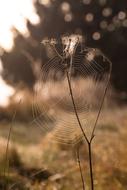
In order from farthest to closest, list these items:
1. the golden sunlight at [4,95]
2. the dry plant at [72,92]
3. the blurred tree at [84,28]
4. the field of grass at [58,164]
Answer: the blurred tree at [84,28], the golden sunlight at [4,95], the field of grass at [58,164], the dry plant at [72,92]

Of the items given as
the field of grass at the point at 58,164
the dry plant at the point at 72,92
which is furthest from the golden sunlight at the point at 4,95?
the field of grass at the point at 58,164

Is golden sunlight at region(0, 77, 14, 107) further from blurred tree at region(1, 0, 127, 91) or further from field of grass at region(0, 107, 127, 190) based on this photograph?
field of grass at region(0, 107, 127, 190)

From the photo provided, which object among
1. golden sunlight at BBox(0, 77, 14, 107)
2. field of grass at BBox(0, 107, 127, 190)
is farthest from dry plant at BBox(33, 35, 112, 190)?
golden sunlight at BBox(0, 77, 14, 107)

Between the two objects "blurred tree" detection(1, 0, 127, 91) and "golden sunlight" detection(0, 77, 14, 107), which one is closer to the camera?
"golden sunlight" detection(0, 77, 14, 107)

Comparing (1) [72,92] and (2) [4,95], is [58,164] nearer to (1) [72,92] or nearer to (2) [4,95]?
(1) [72,92]

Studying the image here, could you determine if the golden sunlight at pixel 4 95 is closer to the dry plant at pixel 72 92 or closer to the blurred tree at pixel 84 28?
the dry plant at pixel 72 92

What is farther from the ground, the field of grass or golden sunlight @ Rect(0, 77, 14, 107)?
the field of grass
